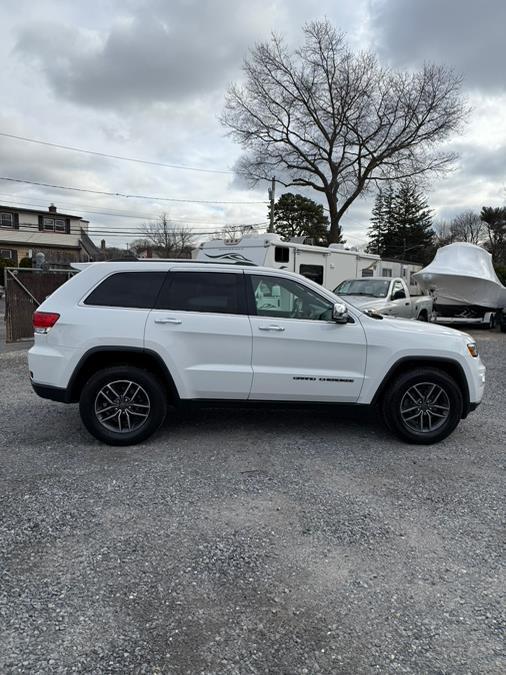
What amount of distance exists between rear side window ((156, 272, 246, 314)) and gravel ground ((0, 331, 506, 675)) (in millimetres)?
1315

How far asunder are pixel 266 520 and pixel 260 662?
1.13 meters

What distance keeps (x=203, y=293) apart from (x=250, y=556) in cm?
251

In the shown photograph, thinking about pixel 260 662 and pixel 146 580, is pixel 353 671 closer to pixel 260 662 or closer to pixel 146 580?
pixel 260 662

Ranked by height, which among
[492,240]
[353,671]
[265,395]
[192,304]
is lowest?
[353,671]

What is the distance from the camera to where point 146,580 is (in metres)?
2.45

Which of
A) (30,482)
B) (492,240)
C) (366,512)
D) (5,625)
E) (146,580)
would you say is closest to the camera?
(5,625)

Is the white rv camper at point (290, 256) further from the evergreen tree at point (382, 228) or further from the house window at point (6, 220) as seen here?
the evergreen tree at point (382, 228)

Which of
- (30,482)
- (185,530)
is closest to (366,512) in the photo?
(185,530)

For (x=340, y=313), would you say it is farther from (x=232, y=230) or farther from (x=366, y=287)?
(x=232, y=230)

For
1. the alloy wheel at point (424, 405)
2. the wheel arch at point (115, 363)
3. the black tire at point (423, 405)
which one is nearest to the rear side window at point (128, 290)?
the wheel arch at point (115, 363)

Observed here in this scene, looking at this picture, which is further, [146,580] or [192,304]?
[192,304]

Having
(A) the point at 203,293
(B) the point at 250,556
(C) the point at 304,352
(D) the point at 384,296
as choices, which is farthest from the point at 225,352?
(D) the point at 384,296

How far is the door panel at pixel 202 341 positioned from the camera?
4273 mm

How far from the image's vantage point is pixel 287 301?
4527mm
